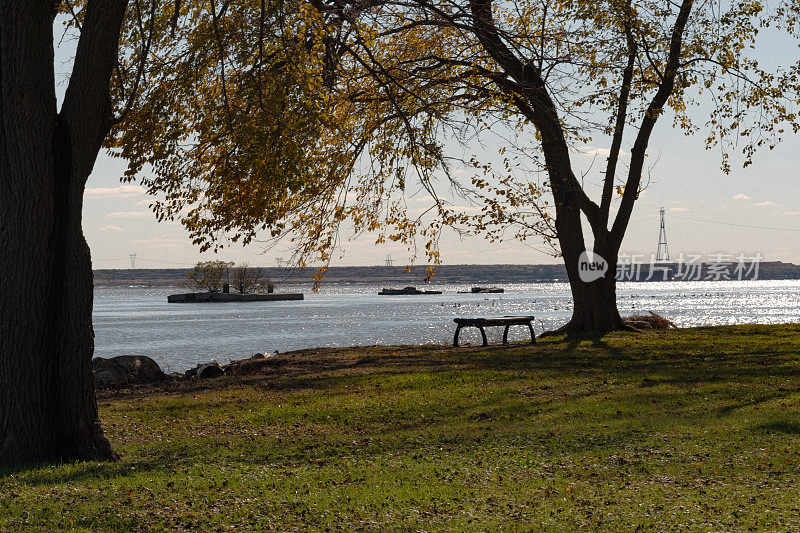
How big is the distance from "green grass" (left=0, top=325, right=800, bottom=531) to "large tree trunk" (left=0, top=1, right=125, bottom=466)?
83 centimetres

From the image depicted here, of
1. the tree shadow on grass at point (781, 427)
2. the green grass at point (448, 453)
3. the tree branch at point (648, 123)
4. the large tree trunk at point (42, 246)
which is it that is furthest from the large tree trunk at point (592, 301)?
the large tree trunk at point (42, 246)

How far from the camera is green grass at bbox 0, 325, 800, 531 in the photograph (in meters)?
7.13

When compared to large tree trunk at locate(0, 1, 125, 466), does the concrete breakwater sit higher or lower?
lower

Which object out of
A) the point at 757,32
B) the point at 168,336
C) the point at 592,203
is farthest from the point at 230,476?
the point at 168,336

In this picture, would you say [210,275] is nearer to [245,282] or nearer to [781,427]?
[245,282]

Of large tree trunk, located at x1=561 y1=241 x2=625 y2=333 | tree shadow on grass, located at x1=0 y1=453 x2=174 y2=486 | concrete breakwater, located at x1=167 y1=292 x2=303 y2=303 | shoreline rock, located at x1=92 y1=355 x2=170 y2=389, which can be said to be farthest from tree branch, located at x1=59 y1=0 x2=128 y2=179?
concrete breakwater, located at x1=167 y1=292 x2=303 y2=303

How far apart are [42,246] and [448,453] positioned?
5709mm

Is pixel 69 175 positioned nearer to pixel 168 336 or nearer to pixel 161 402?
pixel 161 402

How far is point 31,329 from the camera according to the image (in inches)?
364

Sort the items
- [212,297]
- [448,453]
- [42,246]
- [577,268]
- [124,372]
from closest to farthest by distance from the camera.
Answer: [42,246] < [448,453] < [124,372] < [577,268] < [212,297]

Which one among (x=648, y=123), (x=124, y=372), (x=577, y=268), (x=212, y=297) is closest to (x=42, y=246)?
(x=124, y=372)

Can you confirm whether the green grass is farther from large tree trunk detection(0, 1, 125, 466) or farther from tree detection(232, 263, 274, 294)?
tree detection(232, 263, 274, 294)

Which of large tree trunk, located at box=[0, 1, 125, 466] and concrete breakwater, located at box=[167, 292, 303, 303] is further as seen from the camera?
concrete breakwater, located at box=[167, 292, 303, 303]

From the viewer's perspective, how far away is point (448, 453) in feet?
32.1
